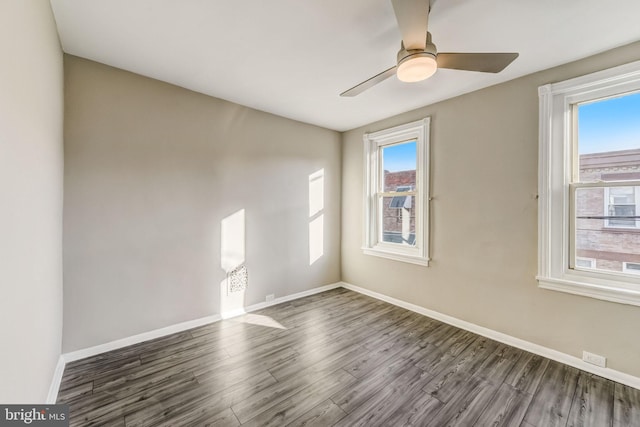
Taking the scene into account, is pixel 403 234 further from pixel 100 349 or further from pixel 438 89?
pixel 100 349

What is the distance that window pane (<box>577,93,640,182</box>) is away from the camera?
2.08 m

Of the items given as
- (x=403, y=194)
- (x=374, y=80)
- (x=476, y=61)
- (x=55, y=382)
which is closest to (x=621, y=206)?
(x=476, y=61)

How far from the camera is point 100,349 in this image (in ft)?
7.75

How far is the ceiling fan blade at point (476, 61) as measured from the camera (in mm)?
1614

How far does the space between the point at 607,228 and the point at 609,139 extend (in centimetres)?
75

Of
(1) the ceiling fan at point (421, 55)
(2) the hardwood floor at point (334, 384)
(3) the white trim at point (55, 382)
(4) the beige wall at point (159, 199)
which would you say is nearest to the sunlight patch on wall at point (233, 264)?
(4) the beige wall at point (159, 199)

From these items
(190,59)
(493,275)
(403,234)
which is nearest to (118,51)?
(190,59)

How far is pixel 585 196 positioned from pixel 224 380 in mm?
3426

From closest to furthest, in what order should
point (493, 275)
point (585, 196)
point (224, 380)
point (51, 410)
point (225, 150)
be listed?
point (51, 410) → point (224, 380) → point (585, 196) → point (493, 275) → point (225, 150)

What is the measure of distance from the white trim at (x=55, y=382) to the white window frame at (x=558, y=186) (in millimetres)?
3982

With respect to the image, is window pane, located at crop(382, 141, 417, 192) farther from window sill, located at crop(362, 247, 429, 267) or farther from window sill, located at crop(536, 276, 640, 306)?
window sill, located at crop(536, 276, 640, 306)

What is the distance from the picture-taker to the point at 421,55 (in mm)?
1544

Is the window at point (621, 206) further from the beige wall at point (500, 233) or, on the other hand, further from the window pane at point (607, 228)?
the beige wall at point (500, 233)

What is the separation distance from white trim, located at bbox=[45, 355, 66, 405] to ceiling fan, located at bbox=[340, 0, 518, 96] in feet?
10.3
